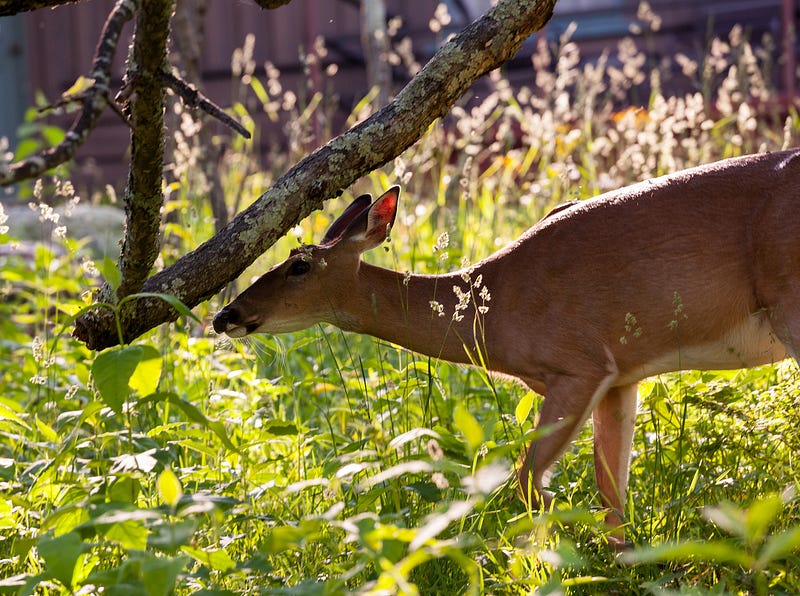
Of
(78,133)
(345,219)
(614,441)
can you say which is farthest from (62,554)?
(345,219)

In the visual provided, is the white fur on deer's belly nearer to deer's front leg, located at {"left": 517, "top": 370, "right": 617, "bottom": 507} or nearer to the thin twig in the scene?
deer's front leg, located at {"left": 517, "top": 370, "right": 617, "bottom": 507}

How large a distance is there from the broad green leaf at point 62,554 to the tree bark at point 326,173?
123 cm

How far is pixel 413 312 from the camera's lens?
3.86 meters

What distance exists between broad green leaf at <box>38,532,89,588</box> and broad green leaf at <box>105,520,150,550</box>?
0.15 m

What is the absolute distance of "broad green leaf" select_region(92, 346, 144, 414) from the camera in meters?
2.17

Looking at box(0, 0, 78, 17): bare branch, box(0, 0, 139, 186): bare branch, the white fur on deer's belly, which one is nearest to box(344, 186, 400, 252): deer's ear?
the white fur on deer's belly

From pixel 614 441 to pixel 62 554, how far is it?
6.62 ft

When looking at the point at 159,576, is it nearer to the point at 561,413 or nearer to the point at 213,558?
the point at 213,558

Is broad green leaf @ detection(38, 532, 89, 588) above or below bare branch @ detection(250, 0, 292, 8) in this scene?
below

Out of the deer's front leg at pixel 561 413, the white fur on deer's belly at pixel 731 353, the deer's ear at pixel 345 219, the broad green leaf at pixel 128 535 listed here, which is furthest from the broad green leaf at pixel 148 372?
the deer's ear at pixel 345 219

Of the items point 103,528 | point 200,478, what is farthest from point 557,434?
point 103,528

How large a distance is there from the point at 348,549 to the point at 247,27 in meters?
13.1

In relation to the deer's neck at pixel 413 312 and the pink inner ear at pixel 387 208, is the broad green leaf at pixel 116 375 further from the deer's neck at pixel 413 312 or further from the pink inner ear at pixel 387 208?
the pink inner ear at pixel 387 208

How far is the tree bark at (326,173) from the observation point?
3.12 m
